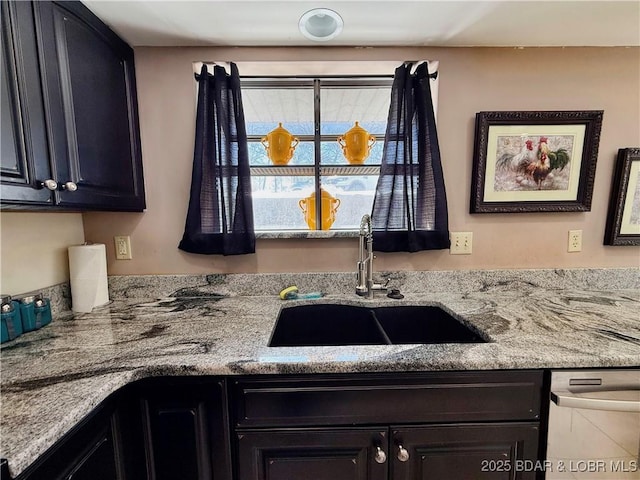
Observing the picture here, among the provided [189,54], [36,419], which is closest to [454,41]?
Answer: [189,54]

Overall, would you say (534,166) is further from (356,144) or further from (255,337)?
(255,337)

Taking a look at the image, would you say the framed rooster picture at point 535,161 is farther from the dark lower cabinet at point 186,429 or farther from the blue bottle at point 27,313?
the blue bottle at point 27,313

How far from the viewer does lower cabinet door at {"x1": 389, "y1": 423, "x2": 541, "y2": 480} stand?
907 millimetres

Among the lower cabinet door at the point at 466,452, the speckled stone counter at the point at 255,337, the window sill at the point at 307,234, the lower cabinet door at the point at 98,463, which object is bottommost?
the lower cabinet door at the point at 466,452

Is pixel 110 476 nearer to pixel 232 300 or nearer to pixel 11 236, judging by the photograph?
pixel 232 300

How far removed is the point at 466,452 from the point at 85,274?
164 cm

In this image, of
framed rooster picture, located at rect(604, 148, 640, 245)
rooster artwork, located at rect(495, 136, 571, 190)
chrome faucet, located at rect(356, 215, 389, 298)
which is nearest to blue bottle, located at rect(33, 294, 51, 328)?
chrome faucet, located at rect(356, 215, 389, 298)

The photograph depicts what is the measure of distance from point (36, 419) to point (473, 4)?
1.86m

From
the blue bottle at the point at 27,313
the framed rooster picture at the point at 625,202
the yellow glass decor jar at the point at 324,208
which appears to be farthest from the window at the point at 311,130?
the framed rooster picture at the point at 625,202

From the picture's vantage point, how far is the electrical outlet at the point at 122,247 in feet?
4.83

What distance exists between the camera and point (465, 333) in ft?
3.89

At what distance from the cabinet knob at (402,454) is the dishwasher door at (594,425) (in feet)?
1.47

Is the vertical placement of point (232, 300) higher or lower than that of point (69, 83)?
lower

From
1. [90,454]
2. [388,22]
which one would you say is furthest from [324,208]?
[90,454]
